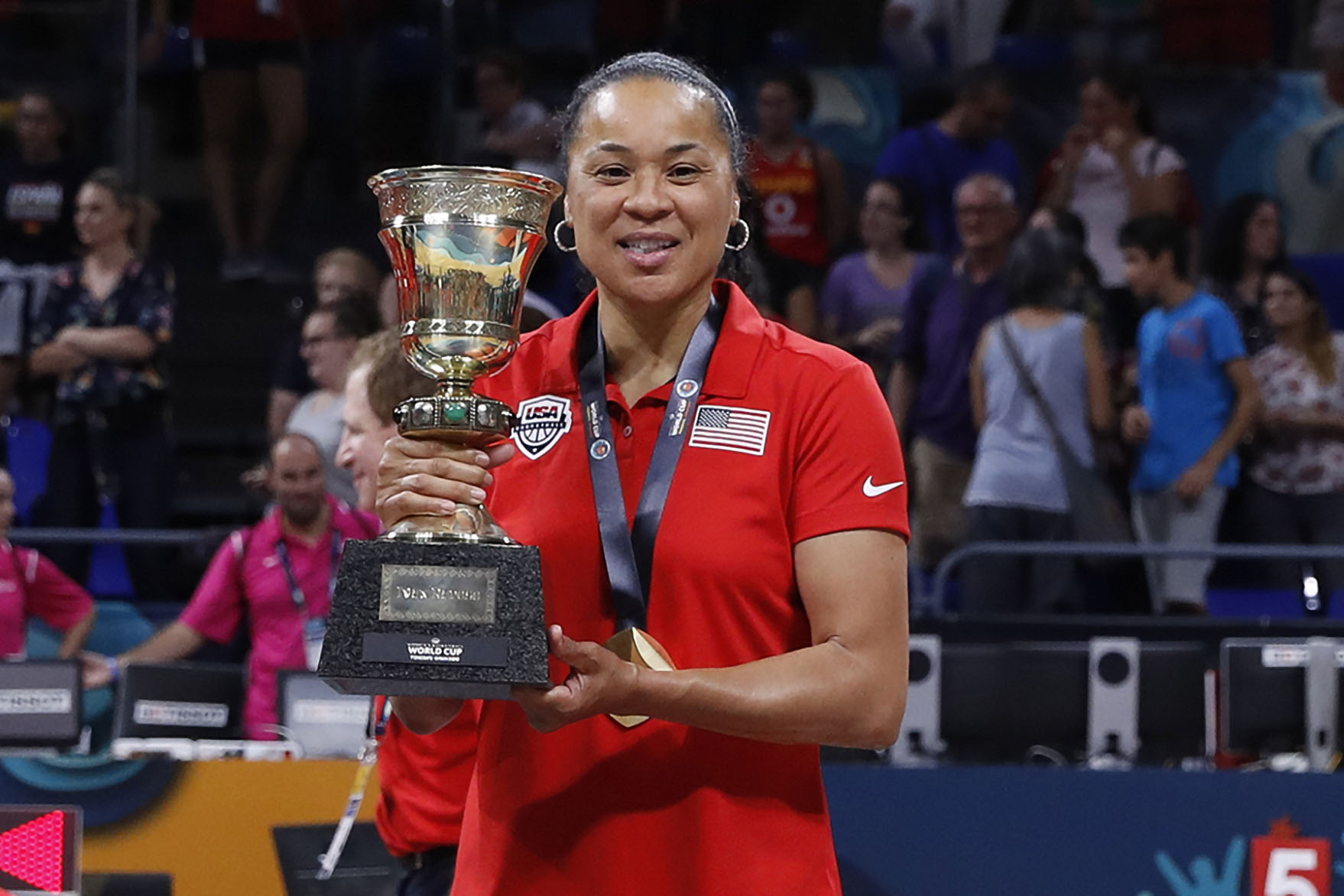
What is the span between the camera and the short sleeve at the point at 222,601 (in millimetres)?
6012

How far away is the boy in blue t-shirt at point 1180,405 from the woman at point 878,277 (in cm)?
87


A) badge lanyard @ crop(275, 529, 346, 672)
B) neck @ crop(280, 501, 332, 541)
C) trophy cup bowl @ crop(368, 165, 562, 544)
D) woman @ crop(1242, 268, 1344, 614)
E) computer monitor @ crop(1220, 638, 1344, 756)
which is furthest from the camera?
woman @ crop(1242, 268, 1344, 614)

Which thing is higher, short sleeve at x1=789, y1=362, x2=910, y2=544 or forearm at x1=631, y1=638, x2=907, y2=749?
short sleeve at x1=789, y1=362, x2=910, y2=544

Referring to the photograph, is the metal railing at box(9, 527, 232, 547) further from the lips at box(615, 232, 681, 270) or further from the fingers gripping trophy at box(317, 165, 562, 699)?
the lips at box(615, 232, 681, 270)

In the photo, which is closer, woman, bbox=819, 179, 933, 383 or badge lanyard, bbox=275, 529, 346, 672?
badge lanyard, bbox=275, 529, 346, 672

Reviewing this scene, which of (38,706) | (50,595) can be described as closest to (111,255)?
(50,595)

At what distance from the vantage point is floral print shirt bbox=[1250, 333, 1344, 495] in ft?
22.3

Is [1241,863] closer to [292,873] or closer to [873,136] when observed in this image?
[292,873]

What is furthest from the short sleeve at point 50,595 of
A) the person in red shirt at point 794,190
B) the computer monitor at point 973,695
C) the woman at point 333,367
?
the person in red shirt at point 794,190

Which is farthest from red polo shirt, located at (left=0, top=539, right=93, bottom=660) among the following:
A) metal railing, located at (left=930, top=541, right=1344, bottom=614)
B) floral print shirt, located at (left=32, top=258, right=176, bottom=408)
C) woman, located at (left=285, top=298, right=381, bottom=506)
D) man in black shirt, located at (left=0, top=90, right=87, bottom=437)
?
metal railing, located at (left=930, top=541, right=1344, bottom=614)

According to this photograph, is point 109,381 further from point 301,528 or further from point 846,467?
point 846,467

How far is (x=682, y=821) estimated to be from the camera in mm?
2021

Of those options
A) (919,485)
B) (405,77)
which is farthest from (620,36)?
(919,485)

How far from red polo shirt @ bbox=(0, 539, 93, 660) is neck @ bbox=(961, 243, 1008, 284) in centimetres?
327
